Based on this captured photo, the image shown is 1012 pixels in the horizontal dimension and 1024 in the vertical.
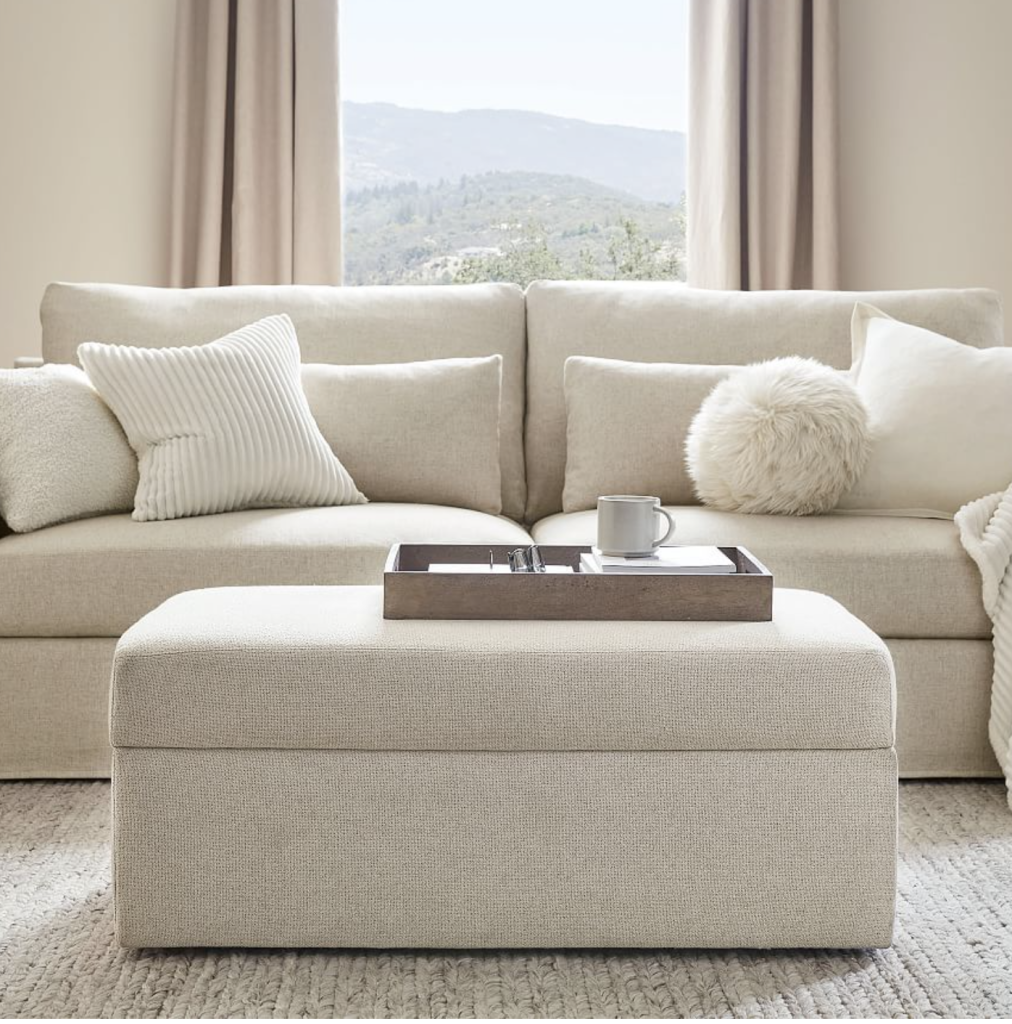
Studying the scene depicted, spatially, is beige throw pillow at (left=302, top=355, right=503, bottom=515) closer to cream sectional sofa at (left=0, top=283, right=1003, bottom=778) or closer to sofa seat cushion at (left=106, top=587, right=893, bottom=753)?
cream sectional sofa at (left=0, top=283, right=1003, bottom=778)

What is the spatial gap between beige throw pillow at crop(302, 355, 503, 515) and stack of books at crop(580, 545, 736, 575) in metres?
1.04

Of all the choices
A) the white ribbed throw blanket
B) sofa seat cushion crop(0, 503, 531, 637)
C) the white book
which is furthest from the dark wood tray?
the white ribbed throw blanket

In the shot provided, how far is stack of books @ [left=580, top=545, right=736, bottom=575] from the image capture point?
1741 millimetres

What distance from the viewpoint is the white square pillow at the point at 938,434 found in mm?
2613

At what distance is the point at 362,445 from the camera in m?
2.85

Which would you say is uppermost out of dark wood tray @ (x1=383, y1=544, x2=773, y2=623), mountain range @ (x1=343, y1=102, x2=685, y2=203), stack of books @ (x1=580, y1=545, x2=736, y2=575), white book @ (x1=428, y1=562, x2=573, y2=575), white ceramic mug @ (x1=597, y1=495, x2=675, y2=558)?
mountain range @ (x1=343, y1=102, x2=685, y2=203)

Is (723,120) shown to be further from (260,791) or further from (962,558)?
(260,791)

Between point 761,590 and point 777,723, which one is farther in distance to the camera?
point 761,590

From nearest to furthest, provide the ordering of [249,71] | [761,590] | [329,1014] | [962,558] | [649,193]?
1. [329,1014]
2. [761,590]
3. [962,558]
4. [249,71]
5. [649,193]

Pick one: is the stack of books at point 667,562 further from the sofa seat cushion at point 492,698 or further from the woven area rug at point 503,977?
the woven area rug at point 503,977

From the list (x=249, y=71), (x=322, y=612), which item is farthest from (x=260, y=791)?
(x=249, y=71)

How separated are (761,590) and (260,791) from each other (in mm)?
709

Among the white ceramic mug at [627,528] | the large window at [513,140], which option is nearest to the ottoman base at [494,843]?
the white ceramic mug at [627,528]

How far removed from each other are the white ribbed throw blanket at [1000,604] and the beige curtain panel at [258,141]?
244 centimetres
